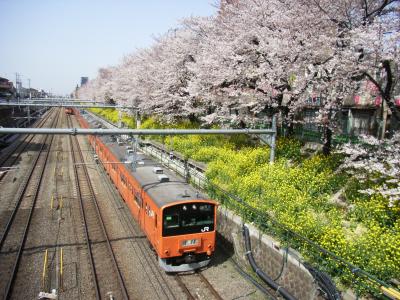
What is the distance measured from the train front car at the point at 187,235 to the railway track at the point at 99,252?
1.69 metres

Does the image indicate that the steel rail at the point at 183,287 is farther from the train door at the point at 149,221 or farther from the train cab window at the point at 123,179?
the train cab window at the point at 123,179

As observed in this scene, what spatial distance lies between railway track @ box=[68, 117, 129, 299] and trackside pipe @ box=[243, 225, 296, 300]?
4.39 metres

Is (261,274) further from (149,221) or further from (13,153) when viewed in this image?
(13,153)

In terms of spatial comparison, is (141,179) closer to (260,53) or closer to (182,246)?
(182,246)

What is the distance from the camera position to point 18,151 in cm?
3291

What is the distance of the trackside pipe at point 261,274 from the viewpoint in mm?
9688

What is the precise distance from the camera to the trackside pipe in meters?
9.69

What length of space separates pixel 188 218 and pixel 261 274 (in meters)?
3.10

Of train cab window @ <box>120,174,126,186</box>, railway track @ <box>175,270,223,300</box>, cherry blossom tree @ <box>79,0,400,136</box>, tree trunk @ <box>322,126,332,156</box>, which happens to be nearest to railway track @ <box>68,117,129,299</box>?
railway track @ <box>175,270,223,300</box>

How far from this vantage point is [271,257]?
10.7m

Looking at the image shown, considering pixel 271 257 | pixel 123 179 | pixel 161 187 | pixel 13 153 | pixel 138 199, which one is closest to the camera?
pixel 271 257

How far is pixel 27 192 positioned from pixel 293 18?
1792 centimetres

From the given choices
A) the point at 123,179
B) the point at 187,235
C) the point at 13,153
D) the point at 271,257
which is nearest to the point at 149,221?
the point at 187,235

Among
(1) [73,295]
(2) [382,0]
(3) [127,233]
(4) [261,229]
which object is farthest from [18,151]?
(2) [382,0]
